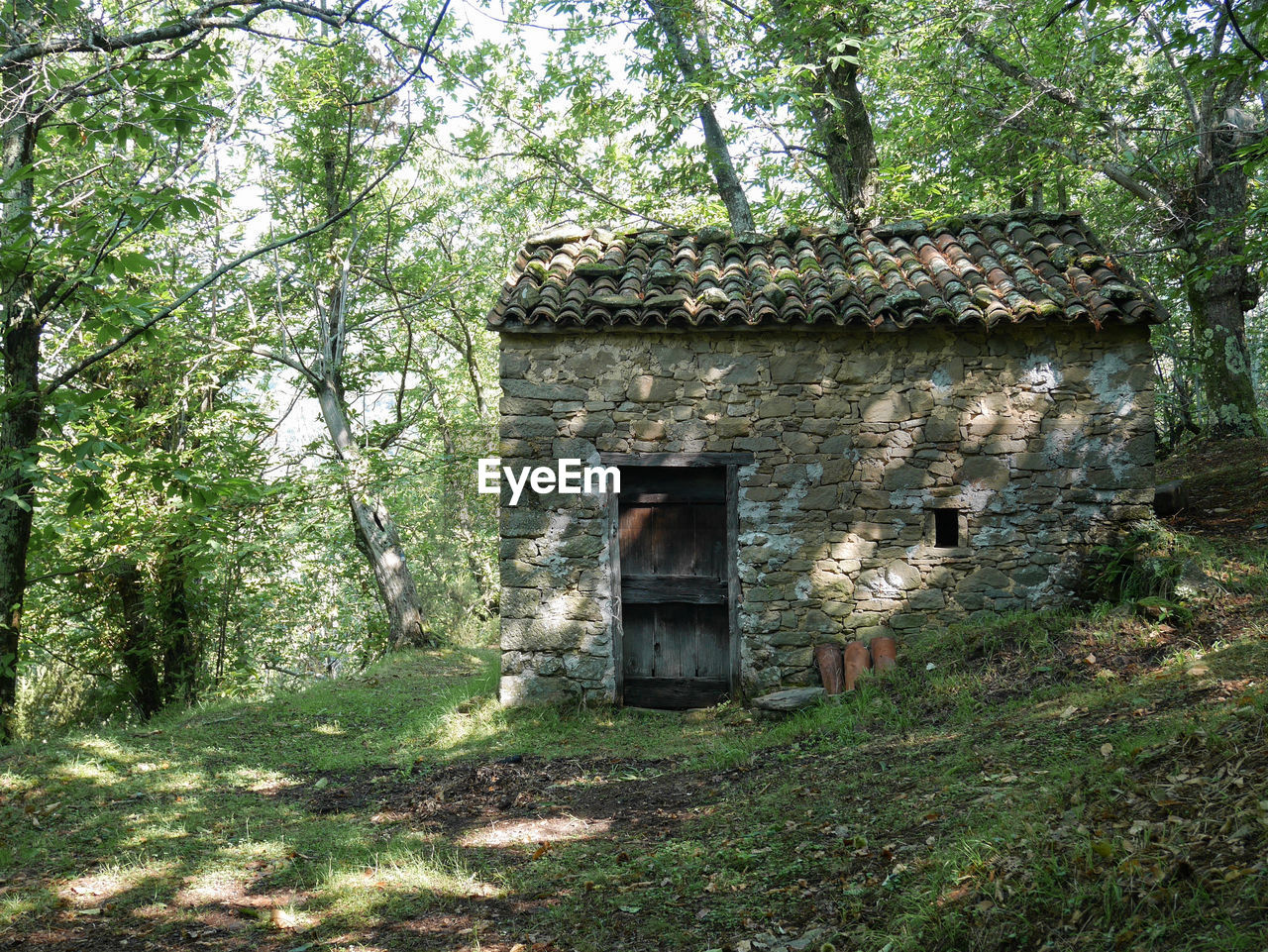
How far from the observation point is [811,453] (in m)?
6.78

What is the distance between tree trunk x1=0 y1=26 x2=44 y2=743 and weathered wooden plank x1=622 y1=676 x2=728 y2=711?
457 centimetres

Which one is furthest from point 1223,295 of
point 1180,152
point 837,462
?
point 837,462

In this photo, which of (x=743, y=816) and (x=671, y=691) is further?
(x=671, y=691)

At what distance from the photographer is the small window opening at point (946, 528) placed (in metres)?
6.83

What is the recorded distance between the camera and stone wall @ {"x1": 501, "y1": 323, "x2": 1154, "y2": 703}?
21.9 feet

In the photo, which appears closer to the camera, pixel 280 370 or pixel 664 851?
pixel 664 851

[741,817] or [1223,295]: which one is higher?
[1223,295]

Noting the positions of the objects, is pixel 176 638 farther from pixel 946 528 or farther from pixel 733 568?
pixel 946 528

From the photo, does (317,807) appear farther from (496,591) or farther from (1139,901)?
(496,591)

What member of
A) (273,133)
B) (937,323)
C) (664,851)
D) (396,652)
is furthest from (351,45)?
(664,851)

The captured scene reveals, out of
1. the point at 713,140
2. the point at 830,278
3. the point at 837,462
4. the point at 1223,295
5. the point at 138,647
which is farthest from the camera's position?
the point at 713,140

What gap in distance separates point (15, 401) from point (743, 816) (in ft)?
18.0

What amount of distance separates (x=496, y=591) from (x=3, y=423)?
994 centimetres

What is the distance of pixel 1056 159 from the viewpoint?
36.8 ft
